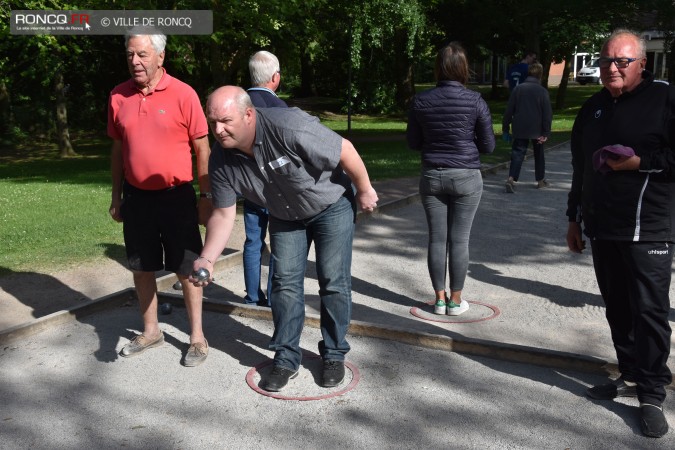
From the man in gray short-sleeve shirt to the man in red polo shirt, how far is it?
54cm

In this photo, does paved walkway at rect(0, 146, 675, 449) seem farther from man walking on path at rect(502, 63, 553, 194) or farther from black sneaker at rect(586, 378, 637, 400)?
man walking on path at rect(502, 63, 553, 194)

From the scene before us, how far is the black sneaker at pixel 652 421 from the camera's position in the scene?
12.1 feet

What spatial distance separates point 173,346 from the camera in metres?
5.22

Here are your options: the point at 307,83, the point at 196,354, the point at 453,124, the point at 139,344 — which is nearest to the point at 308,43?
the point at 453,124

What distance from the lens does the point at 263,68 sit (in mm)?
5391

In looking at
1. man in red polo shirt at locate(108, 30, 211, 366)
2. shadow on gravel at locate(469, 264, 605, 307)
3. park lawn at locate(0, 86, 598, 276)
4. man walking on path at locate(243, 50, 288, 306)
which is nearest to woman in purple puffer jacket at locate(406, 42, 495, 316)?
shadow on gravel at locate(469, 264, 605, 307)

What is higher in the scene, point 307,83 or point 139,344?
point 307,83

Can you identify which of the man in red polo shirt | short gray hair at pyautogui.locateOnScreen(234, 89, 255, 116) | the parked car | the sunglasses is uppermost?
the parked car

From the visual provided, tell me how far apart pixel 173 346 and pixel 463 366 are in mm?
1910

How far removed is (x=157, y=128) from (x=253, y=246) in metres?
1.47

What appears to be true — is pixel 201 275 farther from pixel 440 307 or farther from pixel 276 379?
pixel 440 307

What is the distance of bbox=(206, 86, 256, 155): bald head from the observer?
378cm

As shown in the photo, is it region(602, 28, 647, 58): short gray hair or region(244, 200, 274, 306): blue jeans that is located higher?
region(602, 28, 647, 58): short gray hair

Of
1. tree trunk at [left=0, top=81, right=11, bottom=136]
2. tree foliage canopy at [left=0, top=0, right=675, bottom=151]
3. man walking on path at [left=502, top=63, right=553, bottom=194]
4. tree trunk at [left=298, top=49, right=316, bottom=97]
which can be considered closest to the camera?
man walking on path at [left=502, top=63, right=553, bottom=194]
